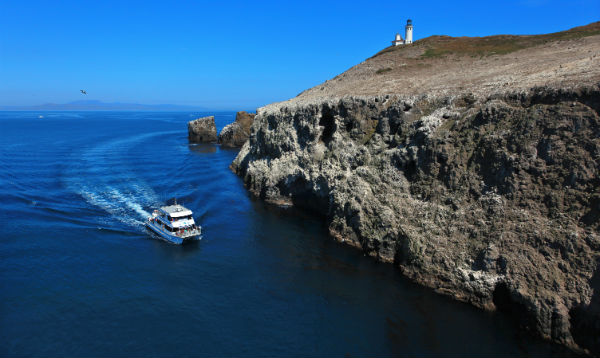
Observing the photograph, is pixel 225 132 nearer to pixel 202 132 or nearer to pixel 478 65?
pixel 202 132

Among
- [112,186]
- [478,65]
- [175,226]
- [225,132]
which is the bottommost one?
[175,226]

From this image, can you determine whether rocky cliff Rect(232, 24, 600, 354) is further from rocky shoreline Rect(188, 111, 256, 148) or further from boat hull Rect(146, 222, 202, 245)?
rocky shoreline Rect(188, 111, 256, 148)

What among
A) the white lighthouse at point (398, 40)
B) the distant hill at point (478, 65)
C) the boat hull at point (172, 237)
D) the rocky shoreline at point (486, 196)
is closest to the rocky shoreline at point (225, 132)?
the distant hill at point (478, 65)

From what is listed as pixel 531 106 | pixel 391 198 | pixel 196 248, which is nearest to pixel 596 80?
pixel 531 106

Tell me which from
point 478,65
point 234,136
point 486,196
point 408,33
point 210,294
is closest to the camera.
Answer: point 210,294

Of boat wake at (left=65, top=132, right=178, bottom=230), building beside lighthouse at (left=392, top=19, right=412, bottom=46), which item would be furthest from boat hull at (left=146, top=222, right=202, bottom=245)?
building beside lighthouse at (left=392, top=19, right=412, bottom=46)

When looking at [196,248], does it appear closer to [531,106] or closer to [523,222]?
[523,222]

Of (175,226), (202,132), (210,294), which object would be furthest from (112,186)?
(202,132)

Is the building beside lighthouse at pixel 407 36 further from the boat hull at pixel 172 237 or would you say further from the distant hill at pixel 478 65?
the boat hull at pixel 172 237
